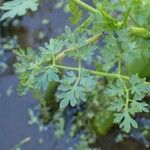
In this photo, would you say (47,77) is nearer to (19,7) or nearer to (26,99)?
(19,7)

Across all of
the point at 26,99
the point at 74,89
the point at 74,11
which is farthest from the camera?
the point at 26,99

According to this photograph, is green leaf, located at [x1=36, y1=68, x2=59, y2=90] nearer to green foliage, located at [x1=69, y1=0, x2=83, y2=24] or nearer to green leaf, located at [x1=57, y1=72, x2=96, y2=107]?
green leaf, located at [x1=57, y1=72, x2=96, y2=107]

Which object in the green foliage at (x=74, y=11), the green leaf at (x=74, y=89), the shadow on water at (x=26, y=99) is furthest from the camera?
the shadow on water at (x=26, y=99)

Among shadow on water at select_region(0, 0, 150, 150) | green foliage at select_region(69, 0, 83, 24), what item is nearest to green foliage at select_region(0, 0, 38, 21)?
green foliage at select_region(69, 0, 83, 24)

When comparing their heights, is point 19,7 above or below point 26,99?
above

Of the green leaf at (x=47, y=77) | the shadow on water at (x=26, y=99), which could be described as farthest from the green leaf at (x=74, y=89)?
the shadow on water at (x=26, y=99)

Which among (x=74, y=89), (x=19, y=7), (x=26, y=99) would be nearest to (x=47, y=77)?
(x=74, y=89)

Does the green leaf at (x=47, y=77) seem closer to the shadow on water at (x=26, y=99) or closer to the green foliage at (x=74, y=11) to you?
the green foliage at (x=74, y=11)

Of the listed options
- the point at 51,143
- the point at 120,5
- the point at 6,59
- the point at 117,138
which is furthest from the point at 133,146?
the point at 120,5
